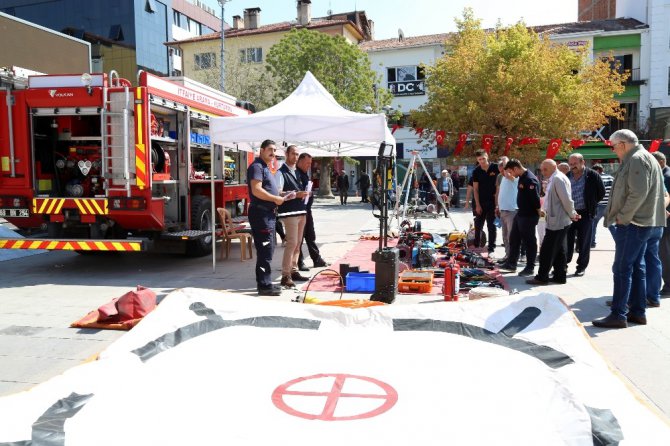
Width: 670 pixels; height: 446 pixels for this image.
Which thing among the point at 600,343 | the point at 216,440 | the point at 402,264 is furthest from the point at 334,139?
the point at 216,440

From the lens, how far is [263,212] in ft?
23.1

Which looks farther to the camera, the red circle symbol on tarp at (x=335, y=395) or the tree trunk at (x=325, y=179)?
the tree trunk at (x=325, y=179)

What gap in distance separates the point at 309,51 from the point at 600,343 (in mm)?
26276

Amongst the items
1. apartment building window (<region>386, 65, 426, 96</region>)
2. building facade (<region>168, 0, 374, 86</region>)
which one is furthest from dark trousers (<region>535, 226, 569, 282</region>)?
building facade (<region>168, 0, 374, 86</region>)

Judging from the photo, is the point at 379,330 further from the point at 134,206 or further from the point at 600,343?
the point at 134,206

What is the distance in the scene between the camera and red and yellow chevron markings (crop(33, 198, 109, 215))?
829 centimetres

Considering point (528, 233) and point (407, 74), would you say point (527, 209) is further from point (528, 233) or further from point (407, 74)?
point (407, 74)

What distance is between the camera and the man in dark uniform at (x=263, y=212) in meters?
6.99

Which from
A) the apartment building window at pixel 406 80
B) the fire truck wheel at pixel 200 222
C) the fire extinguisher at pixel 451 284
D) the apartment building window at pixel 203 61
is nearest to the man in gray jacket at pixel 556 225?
the fire extinguisher at pixel 451 284

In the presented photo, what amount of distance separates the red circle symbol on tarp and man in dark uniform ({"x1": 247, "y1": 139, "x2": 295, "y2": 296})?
3510mm

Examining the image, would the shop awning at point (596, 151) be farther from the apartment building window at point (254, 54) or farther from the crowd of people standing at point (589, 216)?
the apartment building window at point (254, 54)

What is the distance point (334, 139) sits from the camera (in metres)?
8.39

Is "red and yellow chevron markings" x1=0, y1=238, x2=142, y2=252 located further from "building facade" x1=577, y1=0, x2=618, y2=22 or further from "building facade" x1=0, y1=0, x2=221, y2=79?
"building facade" x1=577, y1=0, x2=618, y2=22

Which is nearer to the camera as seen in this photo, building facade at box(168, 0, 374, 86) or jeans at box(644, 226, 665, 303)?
jeans at box(644, 226, 665, 303)
